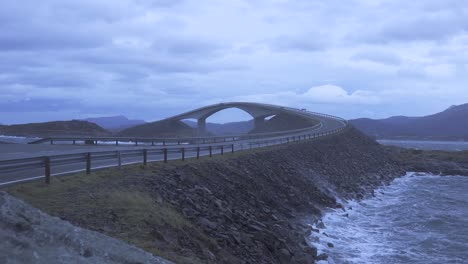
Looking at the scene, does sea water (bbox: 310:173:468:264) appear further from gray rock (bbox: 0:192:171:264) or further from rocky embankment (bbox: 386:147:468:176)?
rocky embankment (bbox: 386:147:468:176)

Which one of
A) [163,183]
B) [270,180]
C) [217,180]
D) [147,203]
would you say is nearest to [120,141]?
[270,180]

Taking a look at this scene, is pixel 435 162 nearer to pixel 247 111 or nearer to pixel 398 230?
pixel 398 230

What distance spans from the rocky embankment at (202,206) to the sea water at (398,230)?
1.19 m

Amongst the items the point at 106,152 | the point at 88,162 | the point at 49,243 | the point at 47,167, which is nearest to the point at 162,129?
the point at 106,152

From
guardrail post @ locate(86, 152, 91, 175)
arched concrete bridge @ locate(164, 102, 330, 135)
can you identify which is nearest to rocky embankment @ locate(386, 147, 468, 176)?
arched concrete bridge @ locate(164, 102, 330, 135)

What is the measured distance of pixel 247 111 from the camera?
104188 mm

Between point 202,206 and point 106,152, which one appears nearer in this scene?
point 202,206

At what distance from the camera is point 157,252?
376 inches

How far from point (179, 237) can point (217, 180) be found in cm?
956

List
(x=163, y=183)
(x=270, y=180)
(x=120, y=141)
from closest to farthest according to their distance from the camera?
1. (x=163, y=183)
2. (x=270, y=180)
3. (x=120, y=141)

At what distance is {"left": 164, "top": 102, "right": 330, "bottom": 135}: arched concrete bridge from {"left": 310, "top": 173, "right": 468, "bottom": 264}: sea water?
6635cm

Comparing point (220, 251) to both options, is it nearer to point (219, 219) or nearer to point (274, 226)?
point (219, 219)

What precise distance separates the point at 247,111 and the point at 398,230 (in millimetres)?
82279

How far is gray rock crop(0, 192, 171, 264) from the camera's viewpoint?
7.06m
